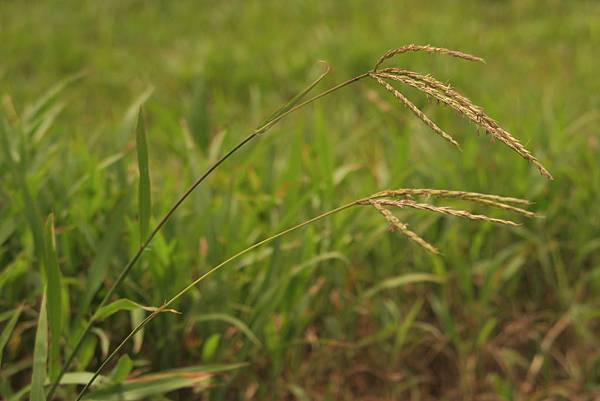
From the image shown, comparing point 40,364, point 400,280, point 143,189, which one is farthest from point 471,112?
point 400,280

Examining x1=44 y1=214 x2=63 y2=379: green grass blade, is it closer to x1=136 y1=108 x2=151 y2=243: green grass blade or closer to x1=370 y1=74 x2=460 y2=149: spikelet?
x1=136 y1=108 x2=151 y2=243: green grass blade

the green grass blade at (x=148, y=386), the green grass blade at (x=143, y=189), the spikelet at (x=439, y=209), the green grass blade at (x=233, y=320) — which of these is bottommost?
the green grass blade at (x=148, y=386)

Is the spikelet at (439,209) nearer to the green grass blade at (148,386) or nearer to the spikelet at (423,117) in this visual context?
the spikelet at (423,117)

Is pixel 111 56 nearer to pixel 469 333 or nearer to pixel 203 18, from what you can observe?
pixel 203 18

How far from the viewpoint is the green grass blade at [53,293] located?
127 centimetres

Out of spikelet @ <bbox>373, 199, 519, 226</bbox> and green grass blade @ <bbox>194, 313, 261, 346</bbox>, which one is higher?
spikelet @ <bbox>373, 199, 519, 226</bbox>

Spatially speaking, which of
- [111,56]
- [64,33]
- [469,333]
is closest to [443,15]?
[111,56]

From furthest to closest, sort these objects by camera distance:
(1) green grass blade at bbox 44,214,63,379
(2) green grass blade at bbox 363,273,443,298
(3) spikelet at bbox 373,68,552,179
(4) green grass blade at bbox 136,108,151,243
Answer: (2) green grass blade at bbox 363,273,443,298 < (1) green grass blade at bbox 44,214,63,379 < (4) green grass blade at bbox 136,108,151,243 < (3) spikelet at bbox 373,68,552,179

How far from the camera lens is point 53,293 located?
130cm

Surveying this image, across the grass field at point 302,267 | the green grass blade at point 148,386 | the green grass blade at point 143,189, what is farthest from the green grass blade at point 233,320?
the green grass blade at point 143,189

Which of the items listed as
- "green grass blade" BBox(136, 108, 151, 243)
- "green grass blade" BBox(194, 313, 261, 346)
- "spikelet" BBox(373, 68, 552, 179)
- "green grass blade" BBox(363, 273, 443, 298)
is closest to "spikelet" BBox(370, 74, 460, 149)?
"spikelet" BBox(373, 68, 552, 179)

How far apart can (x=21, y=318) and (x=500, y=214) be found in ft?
3.97

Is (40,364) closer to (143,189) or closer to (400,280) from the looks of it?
(143,189)

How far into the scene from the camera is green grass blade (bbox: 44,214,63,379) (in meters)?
1.27
